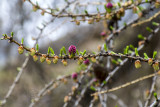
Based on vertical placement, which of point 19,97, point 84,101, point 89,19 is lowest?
point 89,19

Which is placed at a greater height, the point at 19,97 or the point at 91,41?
the point at 91,41

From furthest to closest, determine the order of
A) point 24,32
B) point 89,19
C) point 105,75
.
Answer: point 24,32
point 105,75
point 89,19

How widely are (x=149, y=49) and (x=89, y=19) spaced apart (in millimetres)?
1685

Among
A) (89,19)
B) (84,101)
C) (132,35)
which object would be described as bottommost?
(89,19)

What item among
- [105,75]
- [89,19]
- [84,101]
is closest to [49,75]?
[84,101]

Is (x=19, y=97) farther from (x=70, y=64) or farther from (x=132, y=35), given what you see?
(x=132, y=35)

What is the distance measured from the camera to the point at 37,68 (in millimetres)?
3176

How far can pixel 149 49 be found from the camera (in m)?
2.75

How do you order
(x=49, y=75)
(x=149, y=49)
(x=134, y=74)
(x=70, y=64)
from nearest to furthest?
1. (x=149, y=49)
2. (x=134, y=74)
3. (x=49, y=75)
4. (x=70, y=64)

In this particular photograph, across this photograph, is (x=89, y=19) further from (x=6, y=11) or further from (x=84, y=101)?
(x=6, y=11)

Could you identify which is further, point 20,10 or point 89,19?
point 20,10

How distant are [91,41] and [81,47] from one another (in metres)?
0.38

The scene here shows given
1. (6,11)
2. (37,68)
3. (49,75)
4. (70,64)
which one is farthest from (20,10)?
(70,64)

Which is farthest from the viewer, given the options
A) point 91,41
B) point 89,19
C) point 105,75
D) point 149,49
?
point 91,41
